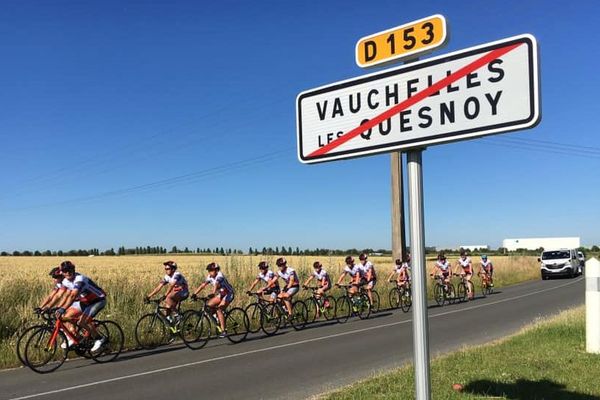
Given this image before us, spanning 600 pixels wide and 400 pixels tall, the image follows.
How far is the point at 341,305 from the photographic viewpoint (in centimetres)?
1752

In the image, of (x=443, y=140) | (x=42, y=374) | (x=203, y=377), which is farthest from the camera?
(x=42, y=374)

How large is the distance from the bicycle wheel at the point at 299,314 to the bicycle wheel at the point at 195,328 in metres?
3.25

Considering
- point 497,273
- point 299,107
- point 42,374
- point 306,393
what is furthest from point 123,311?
point 497,273

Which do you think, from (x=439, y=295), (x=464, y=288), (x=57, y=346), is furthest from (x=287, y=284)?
(x=464, y=288)

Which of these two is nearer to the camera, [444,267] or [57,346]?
[57,346]

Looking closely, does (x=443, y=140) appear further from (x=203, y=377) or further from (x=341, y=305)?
(x=341, y=305)

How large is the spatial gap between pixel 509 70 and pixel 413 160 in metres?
0.60

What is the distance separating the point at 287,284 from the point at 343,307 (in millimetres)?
3103

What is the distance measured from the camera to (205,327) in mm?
12867

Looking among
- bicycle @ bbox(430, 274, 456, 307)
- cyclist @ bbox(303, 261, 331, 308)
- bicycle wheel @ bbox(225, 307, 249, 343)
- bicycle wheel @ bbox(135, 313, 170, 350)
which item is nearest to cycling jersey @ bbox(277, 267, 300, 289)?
cyclist @ bbox(303, 261, 331, 308)

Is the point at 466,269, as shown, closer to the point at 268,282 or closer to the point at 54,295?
the point at 268,282

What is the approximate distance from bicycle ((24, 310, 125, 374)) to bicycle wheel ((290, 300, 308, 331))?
216 inches

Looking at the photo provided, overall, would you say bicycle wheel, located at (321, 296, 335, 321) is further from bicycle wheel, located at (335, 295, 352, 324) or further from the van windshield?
the van windshield

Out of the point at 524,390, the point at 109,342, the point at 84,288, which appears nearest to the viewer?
the point at 524,390
